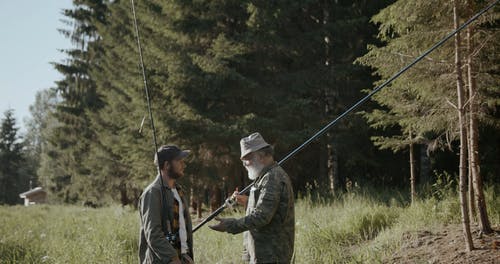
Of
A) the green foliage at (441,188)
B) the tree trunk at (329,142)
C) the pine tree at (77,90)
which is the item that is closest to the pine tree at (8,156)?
the pine tree at (77,90)

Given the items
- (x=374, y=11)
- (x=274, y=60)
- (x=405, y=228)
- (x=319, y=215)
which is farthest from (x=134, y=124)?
(x=405, y=228)

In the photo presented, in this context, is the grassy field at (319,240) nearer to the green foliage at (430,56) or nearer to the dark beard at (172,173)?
the green foliage at (430,56)

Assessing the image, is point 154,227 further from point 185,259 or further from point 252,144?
point 252,144

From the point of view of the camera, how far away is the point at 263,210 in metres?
4.06

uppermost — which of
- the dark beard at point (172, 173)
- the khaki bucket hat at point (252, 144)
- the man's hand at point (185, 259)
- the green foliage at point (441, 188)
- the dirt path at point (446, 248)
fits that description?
the khaki bucket hat at point (252, 144)

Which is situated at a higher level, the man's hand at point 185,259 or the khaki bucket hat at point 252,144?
the khaki bucket hat at point 252,144

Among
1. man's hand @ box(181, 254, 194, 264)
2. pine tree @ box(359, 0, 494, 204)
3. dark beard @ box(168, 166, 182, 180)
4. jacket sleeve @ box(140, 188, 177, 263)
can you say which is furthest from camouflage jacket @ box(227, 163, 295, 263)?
pine tree @ box(359, 0, 494, 204)

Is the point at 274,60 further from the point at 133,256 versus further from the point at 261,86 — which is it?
the point at 133,256

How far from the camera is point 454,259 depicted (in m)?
6.00

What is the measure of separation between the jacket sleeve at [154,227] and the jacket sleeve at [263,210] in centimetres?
60

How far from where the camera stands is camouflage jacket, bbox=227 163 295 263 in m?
4.07

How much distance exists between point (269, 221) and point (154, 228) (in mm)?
1057

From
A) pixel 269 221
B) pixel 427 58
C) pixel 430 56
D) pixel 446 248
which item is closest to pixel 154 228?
pixel 269 221

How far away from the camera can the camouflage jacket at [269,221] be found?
13.4 feet
